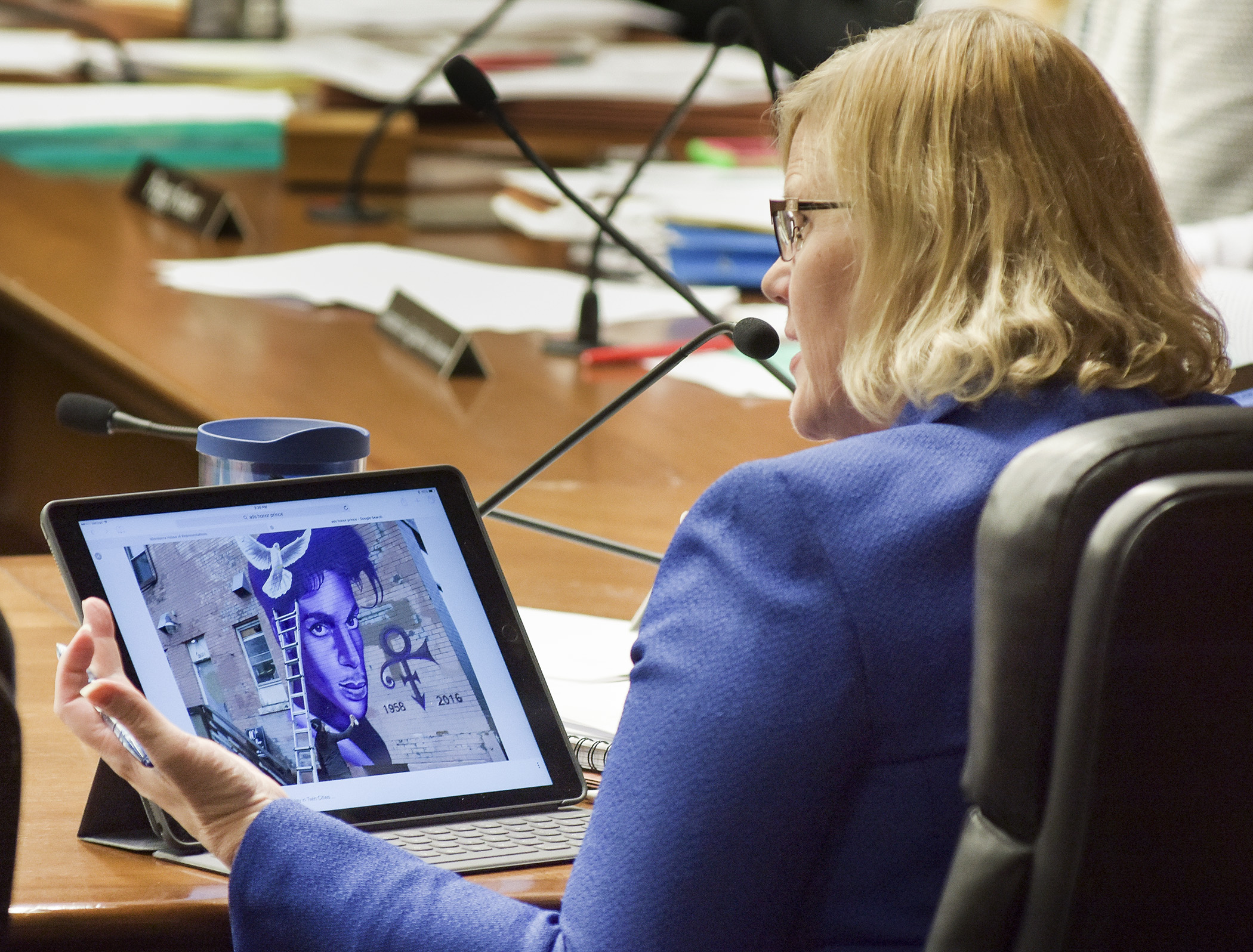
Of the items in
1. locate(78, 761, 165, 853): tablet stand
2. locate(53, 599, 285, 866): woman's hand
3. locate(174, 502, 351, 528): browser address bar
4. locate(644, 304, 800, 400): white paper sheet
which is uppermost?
locate(174, 502, 351, 528): browser address bar

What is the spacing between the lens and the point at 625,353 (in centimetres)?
183

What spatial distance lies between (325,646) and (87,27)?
2607mm

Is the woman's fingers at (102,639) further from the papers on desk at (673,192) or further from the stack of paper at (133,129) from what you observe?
the stack of paper at (133,129)

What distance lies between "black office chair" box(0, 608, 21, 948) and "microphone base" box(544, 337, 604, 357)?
3.66 ft

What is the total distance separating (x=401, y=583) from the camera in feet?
2.95

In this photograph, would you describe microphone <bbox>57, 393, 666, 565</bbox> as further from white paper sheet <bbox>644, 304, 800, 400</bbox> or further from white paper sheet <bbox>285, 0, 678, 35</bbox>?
white paper sheet <bbox>285, 0, 678, 35</bbox>

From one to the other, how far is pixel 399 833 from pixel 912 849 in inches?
11.1

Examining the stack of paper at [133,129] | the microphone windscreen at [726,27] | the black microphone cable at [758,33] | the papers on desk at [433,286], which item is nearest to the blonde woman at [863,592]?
the black microphone cable at [758,33]

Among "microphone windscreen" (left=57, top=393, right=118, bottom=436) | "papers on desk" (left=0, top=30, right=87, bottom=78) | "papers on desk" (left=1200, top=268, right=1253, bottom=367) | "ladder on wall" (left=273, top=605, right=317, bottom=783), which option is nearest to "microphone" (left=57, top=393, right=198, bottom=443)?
"microphone windscreen" (left=57, top=393, right=118, bottom=436)

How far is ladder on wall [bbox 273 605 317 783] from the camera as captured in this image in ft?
2.77

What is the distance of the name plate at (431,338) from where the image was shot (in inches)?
67.3

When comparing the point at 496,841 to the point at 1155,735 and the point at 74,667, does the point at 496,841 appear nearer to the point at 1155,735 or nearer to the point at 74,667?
the point at 74,667

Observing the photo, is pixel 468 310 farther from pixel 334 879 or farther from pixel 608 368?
pixel 334 879

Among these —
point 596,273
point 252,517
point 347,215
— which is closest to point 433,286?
point 596,273
